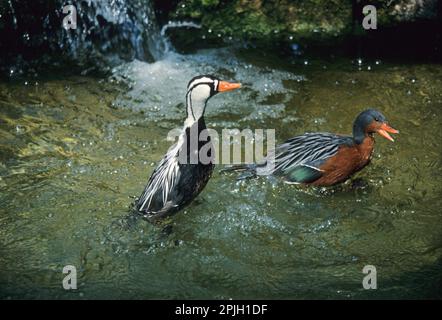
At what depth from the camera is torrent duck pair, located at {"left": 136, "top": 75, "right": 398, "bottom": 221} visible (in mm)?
5012

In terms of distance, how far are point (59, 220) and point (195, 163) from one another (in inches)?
48.8

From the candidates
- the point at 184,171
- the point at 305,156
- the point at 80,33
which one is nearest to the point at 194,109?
the point at 184,171

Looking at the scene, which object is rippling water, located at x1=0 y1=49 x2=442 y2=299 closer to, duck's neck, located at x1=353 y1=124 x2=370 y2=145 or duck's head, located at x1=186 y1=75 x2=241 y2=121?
duck's neck, located at x1=353 y1=124 x2=370 y2=145

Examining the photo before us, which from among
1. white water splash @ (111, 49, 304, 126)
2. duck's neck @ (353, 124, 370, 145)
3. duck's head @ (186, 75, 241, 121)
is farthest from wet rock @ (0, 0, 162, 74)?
duck's neck @ (353, 124, 370, 145)

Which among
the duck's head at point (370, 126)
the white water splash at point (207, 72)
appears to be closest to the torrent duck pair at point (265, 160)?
the duck's head at point (370, 126)

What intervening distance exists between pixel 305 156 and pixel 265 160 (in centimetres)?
39

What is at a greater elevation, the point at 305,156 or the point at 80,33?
the point at 80,33

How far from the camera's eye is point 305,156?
557 centimetres

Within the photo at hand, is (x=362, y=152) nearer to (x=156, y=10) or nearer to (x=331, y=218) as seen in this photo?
(x=331, y=218)

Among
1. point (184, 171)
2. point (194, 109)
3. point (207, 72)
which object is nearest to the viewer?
point (184, 171)

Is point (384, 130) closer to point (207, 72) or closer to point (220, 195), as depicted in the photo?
point (220, 195)

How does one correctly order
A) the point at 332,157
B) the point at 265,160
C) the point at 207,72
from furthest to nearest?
the point at 207,72 → the point at 265,160 → the point at 332,157

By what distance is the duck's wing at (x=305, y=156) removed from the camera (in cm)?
553
